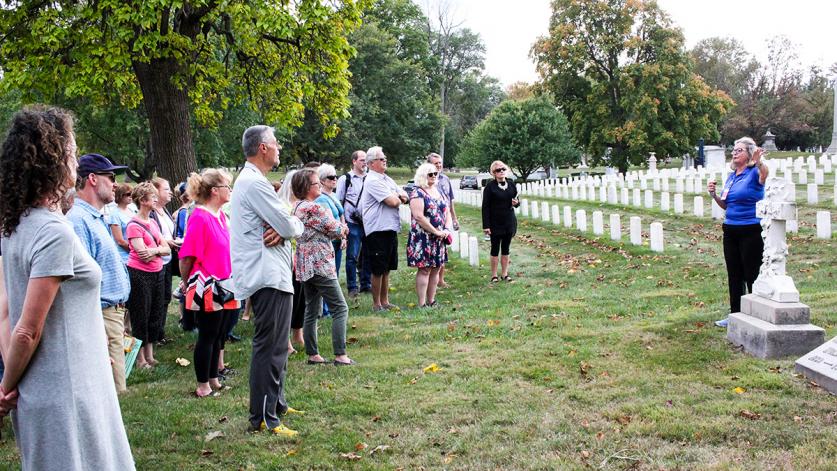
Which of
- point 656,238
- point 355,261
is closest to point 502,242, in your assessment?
point 355,261

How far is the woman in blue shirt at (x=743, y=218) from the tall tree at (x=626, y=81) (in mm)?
34933

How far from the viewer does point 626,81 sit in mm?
42469

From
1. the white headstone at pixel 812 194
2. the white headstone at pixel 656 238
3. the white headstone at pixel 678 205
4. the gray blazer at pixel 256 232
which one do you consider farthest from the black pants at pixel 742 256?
the white headstone at pixel 812 194

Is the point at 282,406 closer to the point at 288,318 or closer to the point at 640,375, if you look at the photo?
the point at 288,318

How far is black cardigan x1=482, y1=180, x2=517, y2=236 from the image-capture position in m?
11.5

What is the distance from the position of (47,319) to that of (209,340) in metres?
3.23

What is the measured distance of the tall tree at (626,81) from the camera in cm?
4169

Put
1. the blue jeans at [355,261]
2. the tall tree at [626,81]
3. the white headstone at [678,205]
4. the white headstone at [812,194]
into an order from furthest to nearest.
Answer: the tall tree at [626,81] < the white headstone at [678,205] < the white headstone at [812,194] < the blue jeans at [355,261]

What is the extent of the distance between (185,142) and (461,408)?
891 centimetres

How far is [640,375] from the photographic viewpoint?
19.8ft

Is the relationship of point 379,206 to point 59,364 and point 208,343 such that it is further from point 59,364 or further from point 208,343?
point 59,364

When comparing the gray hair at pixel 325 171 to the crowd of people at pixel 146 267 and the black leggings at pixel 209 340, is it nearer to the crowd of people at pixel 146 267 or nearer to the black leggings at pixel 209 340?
the crowd of people at pixel 146 267

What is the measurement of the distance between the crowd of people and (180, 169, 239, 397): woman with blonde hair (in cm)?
1

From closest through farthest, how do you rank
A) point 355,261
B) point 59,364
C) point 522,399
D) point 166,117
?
point 59,364, point 522,399, point 355,261, point 166,117
